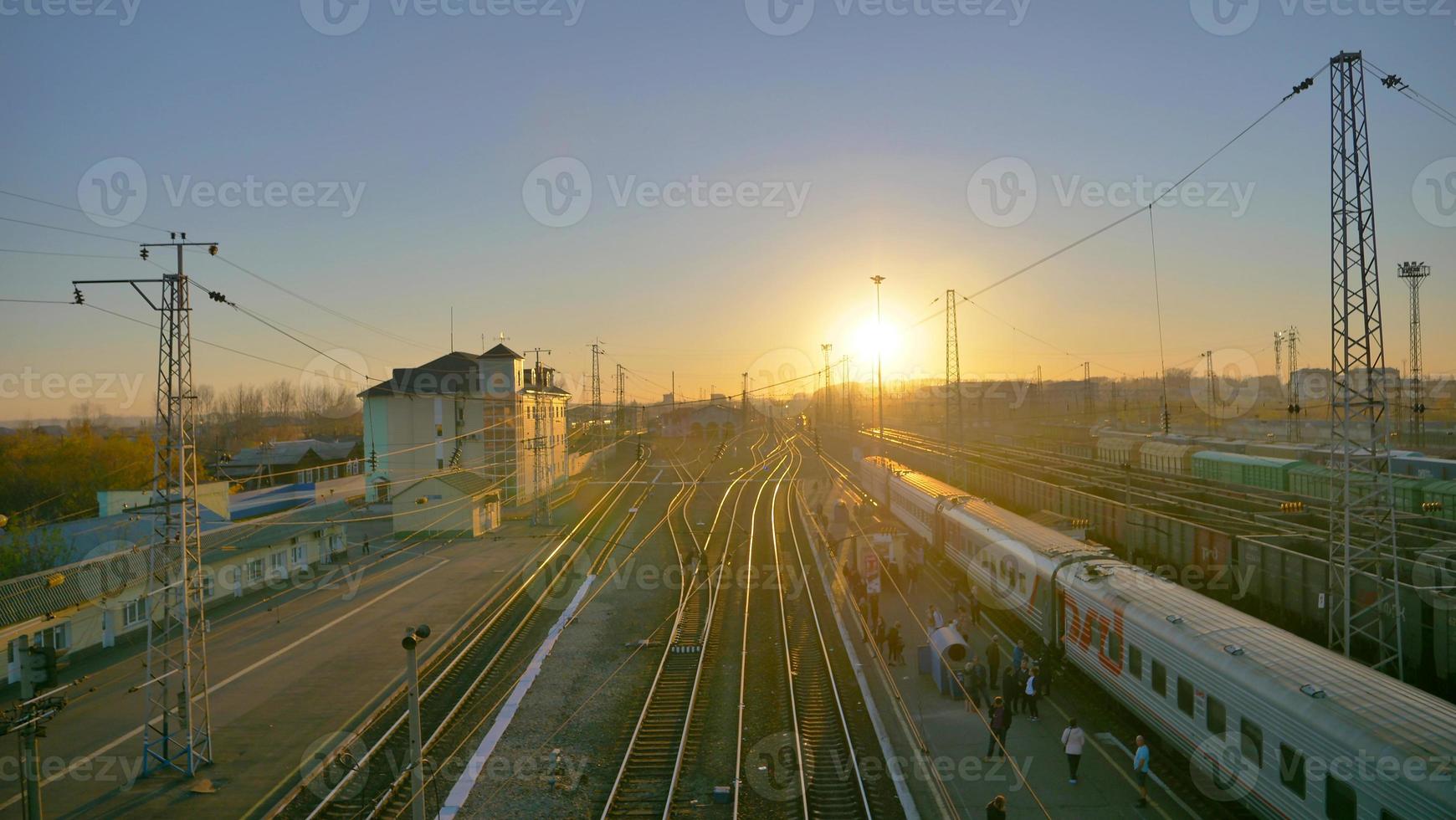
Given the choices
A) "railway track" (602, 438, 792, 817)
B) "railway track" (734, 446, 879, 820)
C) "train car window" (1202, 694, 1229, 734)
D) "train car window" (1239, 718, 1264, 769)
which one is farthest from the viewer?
"railway track" (602, 438, 792, 817)

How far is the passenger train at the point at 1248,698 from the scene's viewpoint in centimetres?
Answer: 758

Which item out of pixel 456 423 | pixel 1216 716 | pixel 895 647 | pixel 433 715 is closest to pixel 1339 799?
pixel 1216 716

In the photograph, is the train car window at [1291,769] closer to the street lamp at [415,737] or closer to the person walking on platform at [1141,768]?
the person walking on platform at [1141,768]

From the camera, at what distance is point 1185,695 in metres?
11.0

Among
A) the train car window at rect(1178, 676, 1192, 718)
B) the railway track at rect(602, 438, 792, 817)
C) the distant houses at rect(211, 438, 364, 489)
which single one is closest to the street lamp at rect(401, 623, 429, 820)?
the railway track at rect(602, 438, 792, 817)

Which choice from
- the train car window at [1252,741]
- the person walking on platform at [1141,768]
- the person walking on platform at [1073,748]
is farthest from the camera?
the person walking on platform at [1073,748]

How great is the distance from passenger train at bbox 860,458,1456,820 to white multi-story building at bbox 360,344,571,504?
1164 inches

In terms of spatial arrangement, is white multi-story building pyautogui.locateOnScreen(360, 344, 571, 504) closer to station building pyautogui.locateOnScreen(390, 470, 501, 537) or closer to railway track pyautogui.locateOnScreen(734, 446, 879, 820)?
station building pyautogui.locateOnScreen(390, 470, 501, 537)

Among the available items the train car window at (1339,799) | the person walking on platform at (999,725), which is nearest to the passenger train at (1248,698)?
the train car window at (1339,799)

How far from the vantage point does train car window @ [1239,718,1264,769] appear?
934 cm

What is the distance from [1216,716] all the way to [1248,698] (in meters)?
0.88

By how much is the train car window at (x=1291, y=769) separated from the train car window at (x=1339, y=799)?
38 centimetres

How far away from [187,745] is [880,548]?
18.9 metres

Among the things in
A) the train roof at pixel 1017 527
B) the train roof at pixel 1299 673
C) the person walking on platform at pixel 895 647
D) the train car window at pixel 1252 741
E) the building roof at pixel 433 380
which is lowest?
the person walking on platform at pixel 895 647
